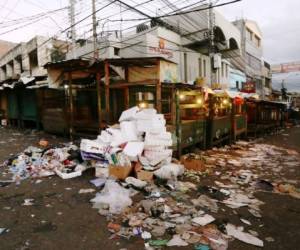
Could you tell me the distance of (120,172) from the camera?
19.1ft

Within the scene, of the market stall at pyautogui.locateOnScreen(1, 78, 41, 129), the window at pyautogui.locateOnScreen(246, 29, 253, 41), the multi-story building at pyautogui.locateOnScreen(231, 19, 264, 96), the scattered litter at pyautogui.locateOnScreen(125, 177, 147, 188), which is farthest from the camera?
the window at pyautogui.locateOnScreen(246, 29, 253, 41)

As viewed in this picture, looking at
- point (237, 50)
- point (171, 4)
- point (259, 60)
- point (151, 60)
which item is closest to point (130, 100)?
point (151, 60)

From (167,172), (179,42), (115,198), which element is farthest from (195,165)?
(179,42)

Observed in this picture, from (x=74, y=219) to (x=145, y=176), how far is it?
2016 mm

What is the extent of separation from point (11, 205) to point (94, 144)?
2.23 m

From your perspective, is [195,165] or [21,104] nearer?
[195,165]

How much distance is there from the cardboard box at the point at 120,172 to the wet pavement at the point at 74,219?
22.3 inches

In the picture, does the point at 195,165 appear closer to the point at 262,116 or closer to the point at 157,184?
the point at 157,184

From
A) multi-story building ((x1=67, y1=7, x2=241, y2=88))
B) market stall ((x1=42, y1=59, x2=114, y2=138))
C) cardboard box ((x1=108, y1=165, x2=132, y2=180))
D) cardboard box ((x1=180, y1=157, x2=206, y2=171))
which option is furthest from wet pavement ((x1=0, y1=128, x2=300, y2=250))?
multi-story building ((x1=67, y1=7, x2=241, y2=88))

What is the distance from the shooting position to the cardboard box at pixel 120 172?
19.1 ft

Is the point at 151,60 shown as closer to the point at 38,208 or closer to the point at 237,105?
the point at 38,208

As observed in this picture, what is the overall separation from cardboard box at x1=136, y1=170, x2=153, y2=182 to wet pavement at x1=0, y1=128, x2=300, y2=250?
1060mm

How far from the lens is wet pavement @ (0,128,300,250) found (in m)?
3.52

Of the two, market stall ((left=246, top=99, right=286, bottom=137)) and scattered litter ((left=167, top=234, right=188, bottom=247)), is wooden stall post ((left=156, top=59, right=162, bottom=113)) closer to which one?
scattered litter ((left=167, top=234, right=188, bottom=247))
